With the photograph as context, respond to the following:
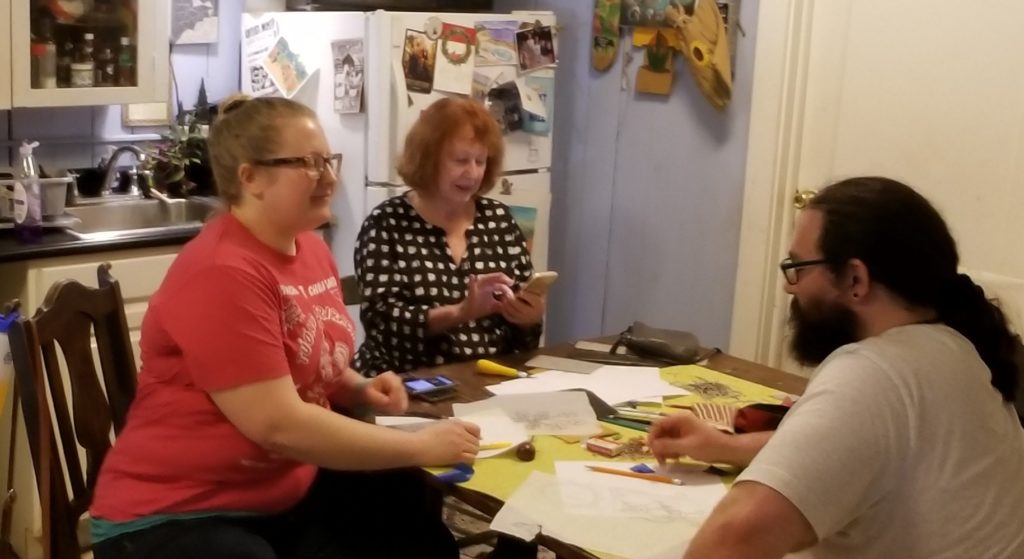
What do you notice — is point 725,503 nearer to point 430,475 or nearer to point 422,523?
point 430,475

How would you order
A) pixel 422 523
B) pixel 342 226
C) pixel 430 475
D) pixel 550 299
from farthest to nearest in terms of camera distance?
pixel 550 299 < pixel 342 226 < pixel 422 523 < pixel 430 475

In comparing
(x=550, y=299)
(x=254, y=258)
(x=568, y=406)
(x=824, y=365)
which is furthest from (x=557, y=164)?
(x=824, y=365)

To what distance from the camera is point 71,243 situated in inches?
110

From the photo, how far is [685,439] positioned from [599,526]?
10.3 inches

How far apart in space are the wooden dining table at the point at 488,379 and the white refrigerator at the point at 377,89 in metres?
0.97

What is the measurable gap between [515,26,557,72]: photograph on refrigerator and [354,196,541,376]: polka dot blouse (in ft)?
3.13

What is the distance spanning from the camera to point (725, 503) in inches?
49.7

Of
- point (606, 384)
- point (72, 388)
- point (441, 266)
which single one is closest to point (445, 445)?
point (606, 384)

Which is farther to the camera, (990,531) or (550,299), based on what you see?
(550,299)

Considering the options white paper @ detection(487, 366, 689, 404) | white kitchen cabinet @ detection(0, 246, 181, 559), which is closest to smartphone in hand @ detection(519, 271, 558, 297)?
white paper @ detection(487, 366, 689, 404)

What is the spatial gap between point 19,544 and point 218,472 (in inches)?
61.0

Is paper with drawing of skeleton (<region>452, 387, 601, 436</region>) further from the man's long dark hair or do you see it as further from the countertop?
the countertop

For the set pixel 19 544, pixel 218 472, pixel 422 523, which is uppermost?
pixel 218 472

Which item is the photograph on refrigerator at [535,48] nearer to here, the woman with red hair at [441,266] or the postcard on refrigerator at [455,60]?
the postcard on refrigerator at [455,60]
